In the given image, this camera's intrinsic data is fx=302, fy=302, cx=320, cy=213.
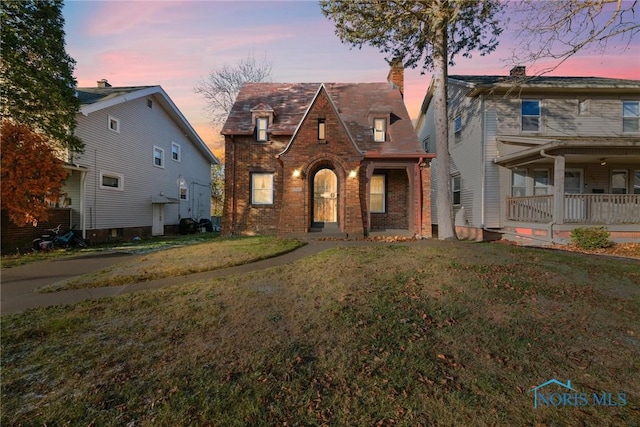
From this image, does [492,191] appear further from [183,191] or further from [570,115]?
[183,191]

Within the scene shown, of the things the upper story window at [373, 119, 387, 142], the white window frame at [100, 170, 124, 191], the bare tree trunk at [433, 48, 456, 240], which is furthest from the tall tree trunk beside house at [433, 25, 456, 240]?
the white window frame at [100, 170, 124, 191]

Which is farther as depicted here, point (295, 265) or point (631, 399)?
point (295, 265)

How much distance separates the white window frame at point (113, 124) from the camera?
14.7 meters

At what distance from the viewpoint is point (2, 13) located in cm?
936

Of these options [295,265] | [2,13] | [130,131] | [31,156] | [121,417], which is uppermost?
[2,13]

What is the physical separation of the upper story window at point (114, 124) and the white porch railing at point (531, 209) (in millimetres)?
19326

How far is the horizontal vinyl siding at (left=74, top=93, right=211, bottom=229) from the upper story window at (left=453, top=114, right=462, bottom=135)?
17760 millimetres

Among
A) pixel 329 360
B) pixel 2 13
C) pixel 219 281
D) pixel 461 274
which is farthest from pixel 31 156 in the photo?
pixel 461 274

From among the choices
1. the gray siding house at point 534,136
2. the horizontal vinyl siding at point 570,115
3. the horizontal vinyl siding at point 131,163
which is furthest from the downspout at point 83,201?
the horizontal vinyl siding at point 570,115

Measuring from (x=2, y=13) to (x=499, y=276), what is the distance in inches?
615

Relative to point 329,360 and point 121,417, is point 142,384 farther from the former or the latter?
point 329,360

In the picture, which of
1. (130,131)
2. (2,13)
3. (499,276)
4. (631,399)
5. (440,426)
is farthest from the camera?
(130,131)

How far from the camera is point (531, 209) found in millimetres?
12945

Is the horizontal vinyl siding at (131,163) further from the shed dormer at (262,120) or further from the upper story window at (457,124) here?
the upper story window at (457,124)
